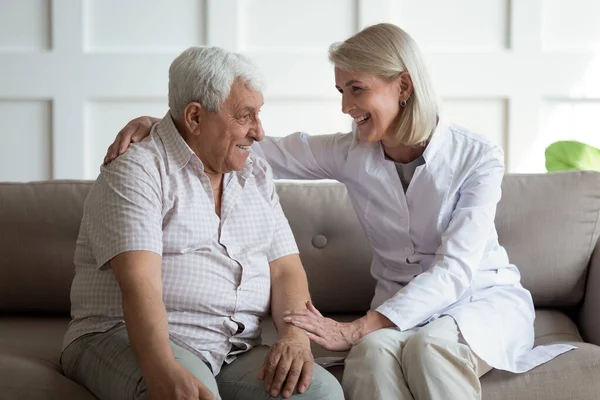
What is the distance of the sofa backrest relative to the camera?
229 centimetres

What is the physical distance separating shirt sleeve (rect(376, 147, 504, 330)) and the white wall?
1.40 metres

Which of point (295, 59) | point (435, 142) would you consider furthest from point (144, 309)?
point (295, 59)

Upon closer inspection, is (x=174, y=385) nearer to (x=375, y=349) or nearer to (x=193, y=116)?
(x=375, y=349)

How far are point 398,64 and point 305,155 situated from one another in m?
0.35

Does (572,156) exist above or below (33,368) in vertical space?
above

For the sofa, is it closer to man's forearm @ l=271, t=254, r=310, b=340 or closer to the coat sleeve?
the coat sleeve

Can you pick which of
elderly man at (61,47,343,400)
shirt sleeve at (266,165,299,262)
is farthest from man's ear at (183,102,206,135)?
shirt sleeve at (266,165,299,262)

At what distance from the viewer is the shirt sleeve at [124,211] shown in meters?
1.66

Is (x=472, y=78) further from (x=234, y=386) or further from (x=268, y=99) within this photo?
(x=234, y=386)

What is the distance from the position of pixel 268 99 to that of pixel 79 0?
85 centimetres

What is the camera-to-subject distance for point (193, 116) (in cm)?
184

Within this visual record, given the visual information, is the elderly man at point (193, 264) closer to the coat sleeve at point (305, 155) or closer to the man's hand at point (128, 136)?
the man's hand at point (128, 136)

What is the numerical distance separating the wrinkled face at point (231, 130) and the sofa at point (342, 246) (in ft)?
1.69

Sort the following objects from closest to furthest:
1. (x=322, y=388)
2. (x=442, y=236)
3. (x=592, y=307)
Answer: (x=322, y=388) < (x=442, y=236) < (x=592, y=307)
